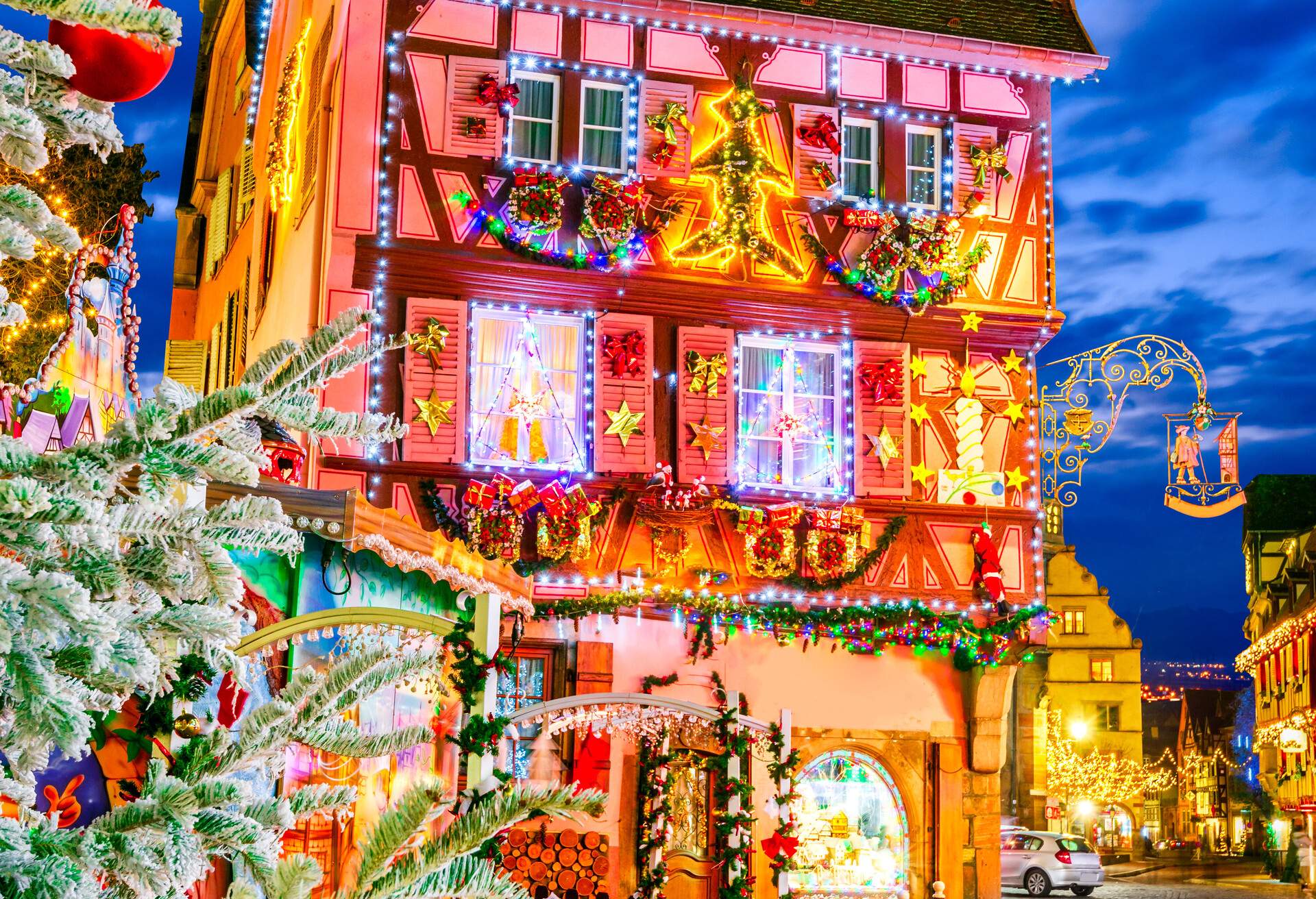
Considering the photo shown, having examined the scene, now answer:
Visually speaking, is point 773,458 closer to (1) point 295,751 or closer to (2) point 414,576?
(2) point 414,576

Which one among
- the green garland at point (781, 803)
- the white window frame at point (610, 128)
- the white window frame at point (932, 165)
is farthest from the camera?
the white window frame at point (932, 165)

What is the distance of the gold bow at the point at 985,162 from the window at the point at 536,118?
5.19 meters

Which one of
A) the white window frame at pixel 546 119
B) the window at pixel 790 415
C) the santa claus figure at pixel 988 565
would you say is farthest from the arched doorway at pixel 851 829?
the white window frame at pixel 546 119

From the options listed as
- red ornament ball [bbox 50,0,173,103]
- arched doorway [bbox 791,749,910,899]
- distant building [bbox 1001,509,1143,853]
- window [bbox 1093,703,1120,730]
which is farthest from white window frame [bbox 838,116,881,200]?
window [bbox 1093,703,1120,730]

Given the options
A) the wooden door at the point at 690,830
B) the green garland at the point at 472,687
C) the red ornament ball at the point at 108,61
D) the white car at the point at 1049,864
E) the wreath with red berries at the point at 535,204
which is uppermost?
the wreath with red berries at the point at 535,204

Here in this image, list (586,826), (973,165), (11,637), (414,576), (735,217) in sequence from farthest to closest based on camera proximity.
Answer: (973,165)
(735,217)
(586,826)
(414,576)
(11,637)

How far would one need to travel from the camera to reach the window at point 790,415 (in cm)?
1855

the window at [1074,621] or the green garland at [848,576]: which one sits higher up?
the window at [1074,621]

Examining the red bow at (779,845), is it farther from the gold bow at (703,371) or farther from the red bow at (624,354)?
the red bow at (624,354)

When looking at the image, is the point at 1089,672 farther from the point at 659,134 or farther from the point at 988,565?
the point at 659,134

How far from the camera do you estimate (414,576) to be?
14492 mm

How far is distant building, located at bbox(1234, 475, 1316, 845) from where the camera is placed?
44344 mm

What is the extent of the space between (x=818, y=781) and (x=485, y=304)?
22.0ft

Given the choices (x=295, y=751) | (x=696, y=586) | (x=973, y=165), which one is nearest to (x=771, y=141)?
(x=973, y=165)
